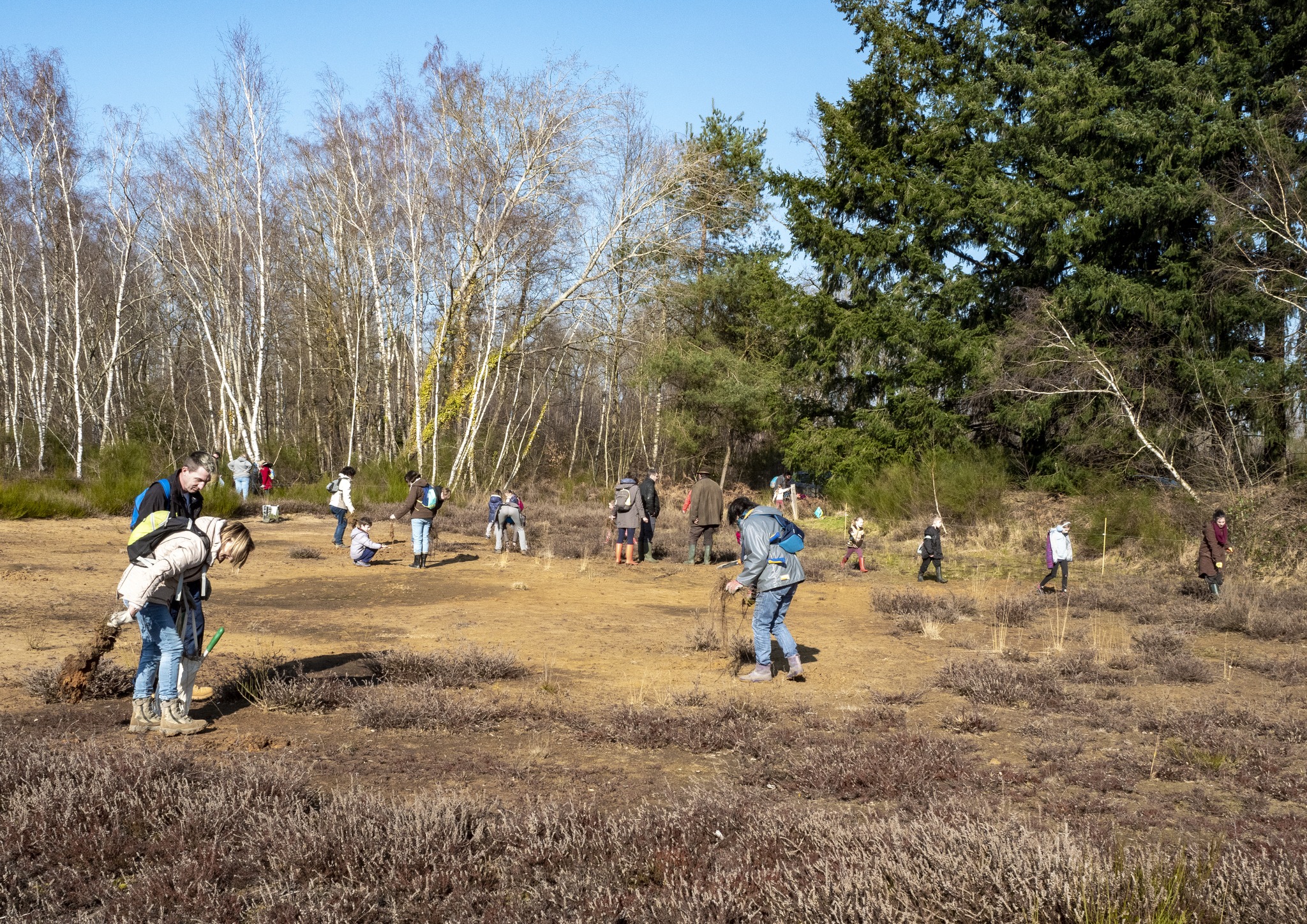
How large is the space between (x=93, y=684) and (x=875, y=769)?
5952mm

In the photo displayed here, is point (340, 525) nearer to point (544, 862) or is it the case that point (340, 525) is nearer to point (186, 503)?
point (186, 503)

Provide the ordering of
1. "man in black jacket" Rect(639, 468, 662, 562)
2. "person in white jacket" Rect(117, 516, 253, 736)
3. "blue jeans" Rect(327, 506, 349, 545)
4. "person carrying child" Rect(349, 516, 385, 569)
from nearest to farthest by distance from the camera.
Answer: "person in white jacket" Rect(117, 516, 253, 736)
"person carrying child" Rect(349, 516, 385, 569)
"blue jeans" Rect(327, 506, 349, 545)
"man in black jacket" Rect(639, 468, 662, 562)

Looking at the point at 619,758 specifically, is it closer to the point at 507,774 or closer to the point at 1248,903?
the point at 507,774

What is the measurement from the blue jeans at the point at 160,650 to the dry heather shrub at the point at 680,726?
2829 mm

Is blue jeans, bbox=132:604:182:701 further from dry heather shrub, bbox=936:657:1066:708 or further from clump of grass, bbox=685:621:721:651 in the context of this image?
dry heather shrub, bbox=936:657:1066:708

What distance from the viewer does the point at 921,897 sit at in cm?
360

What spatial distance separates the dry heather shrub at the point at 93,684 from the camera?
7.06m

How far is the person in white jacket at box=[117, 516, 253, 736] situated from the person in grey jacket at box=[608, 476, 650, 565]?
11.1 m

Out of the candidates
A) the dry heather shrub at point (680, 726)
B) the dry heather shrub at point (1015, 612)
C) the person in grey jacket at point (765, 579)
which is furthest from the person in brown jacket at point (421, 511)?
the dry heather shrub at point (680, 726)

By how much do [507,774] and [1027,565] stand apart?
16.6 meters

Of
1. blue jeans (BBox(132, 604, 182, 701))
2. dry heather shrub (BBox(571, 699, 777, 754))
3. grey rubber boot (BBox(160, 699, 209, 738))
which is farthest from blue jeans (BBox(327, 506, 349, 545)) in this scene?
dry heather shrub (BBox(571, 699, 777, 754))

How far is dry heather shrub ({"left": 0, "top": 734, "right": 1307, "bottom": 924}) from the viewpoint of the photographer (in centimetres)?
354

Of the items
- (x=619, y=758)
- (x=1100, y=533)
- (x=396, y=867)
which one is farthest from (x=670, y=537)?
(x=396, y=867)

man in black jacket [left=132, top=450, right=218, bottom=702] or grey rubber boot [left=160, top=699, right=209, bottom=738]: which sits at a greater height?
man in black jacket [left=132, top=450, right=218, bottom=702]
